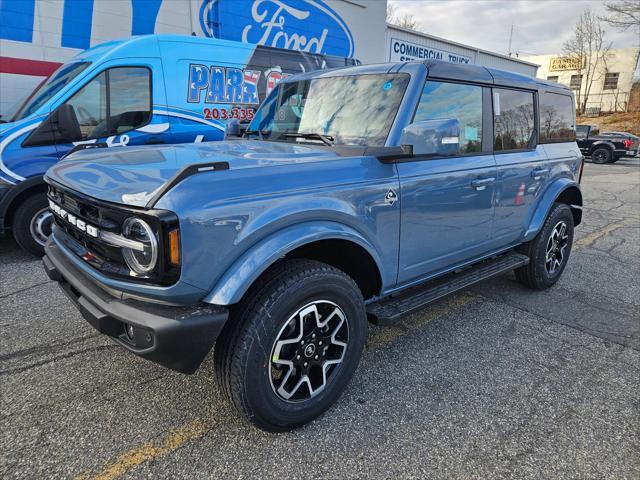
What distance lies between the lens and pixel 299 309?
224cm

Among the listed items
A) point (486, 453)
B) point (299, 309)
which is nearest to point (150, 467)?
point (299, 309)

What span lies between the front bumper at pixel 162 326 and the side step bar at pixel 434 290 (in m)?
1.15

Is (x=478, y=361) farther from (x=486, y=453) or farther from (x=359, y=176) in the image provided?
(x=359, y=176)

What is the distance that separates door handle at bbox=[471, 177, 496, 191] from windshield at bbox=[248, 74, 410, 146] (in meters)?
0.88

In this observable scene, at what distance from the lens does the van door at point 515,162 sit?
11.6 feet

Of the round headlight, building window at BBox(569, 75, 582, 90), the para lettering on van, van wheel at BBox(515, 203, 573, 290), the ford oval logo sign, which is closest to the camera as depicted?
the round headlight

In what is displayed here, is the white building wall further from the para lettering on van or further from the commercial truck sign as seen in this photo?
the para lettering on van

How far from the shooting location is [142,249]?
73.9 inches

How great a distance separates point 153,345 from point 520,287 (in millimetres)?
3897

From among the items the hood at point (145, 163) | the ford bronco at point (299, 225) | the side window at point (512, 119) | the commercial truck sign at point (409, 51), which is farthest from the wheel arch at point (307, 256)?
the commercial truck sign at point (409, 51)

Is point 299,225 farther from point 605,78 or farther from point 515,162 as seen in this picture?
→ point 605,78

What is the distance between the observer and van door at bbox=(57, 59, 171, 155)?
5125mm

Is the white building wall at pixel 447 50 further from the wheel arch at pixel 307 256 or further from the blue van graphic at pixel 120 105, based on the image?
the wheel arch at pixel 307 256

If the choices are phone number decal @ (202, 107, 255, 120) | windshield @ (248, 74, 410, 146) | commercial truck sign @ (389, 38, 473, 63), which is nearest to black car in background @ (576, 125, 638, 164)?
commercial truck sign @ (389, 38, 473, 63)
